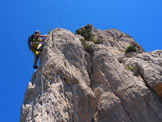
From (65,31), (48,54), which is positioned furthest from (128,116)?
(65,31)

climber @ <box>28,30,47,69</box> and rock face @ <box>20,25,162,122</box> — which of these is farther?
climber @ <box>28,30,47,69</box>

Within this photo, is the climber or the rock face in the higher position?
the climber

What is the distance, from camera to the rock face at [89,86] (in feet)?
43.2

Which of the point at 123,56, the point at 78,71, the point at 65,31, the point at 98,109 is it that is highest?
the point at 65,31

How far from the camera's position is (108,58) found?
18953mm

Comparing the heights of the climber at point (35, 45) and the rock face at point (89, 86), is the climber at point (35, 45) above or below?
above

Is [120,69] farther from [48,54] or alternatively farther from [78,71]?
[48,54]

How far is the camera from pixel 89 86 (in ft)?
55.0

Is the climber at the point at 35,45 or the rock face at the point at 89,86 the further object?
the climber at the point at 35,45

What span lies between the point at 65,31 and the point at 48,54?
15.5 feet

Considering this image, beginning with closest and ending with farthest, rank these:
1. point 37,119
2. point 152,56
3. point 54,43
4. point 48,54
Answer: point 37,119, point 48,54, point 54,43, point 152,56

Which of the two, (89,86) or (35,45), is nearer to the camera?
(89,86)

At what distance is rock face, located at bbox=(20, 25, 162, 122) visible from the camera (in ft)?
43.2

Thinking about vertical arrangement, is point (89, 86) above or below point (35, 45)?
below
